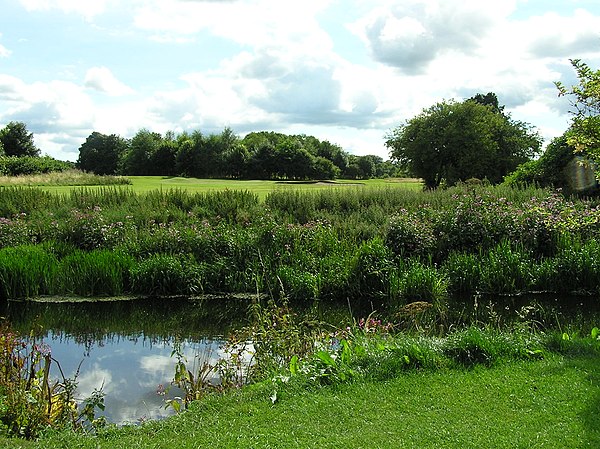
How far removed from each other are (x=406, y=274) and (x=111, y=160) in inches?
3034

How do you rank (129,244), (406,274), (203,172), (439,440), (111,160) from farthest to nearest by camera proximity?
1. (111,160)
2. (203,172)
3. (129,244)
4. (406,274)
5. (439,440)

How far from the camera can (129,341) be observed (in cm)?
1079

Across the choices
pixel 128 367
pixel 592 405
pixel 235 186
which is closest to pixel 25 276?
pixel 128 367

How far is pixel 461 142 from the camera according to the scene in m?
27.0

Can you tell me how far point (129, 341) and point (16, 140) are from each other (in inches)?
2480

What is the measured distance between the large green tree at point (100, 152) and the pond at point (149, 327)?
7396cm

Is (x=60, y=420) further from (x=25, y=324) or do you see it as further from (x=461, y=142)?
(x=461, y=142)

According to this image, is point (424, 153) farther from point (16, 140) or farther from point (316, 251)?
point (16, 140)

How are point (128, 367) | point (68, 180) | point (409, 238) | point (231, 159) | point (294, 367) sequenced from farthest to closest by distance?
point (231, 159) < point (68, 180) < point (409, 238) < point (128, 367) < point (294, 367)

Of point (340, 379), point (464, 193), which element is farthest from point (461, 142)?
point (340, 379)

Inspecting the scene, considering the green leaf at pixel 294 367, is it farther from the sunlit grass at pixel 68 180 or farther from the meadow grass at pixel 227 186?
the sunlit grass at pixel 68 180

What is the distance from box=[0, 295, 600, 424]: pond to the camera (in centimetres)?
817

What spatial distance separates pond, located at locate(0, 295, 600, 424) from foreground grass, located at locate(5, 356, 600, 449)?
173 centimetres

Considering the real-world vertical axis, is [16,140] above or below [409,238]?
above
